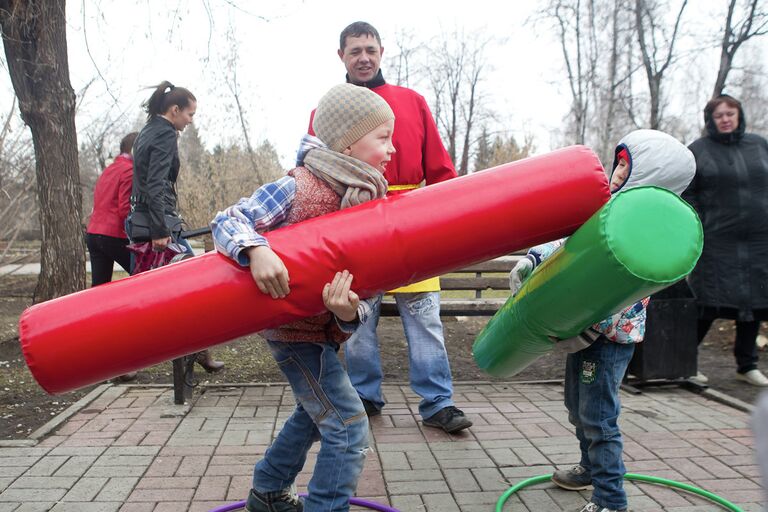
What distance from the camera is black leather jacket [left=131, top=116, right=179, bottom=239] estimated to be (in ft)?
16.9

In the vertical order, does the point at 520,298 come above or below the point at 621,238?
below

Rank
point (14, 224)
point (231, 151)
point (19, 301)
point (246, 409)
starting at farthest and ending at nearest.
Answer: point (231, 151), point (19, 301), point (14, 224), point (246, 409)

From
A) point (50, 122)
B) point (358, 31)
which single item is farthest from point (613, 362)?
point (50, 122)

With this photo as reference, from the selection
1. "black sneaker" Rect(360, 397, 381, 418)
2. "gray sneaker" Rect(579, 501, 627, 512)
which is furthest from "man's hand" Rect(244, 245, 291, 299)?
"black sneaker" Rect(360, 397, 381, 418)

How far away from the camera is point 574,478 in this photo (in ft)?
11.7

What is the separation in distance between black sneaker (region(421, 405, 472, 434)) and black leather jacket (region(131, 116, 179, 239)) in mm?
2455

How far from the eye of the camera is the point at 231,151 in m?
20.4

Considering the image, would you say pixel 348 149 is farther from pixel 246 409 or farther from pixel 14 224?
pixel 14 224

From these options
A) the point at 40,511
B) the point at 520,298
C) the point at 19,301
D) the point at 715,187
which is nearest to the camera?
the point at 520,298

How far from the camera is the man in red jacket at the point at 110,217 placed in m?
5.64

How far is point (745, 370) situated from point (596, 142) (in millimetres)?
19600

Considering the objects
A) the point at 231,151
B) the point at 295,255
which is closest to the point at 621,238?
the point at 295,255

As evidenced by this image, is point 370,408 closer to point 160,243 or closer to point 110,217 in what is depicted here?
point 160,243

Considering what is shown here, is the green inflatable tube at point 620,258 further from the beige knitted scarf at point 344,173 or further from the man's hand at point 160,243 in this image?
the man's hand at point 160,243
